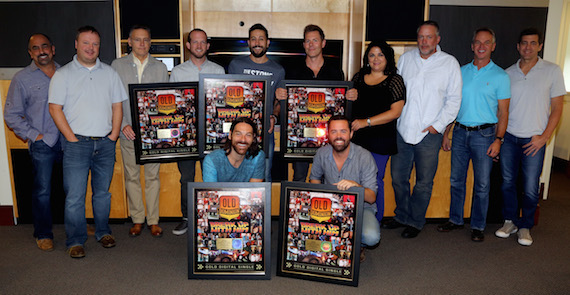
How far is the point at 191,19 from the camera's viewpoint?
4.12 meters

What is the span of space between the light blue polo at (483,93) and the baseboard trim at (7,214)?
392 cm

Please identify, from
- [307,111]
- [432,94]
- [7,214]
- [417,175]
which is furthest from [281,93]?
[7,214]

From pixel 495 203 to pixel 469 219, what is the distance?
0.27 metres

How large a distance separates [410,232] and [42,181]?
2887mm

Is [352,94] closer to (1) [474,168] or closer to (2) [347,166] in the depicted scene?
(2) [347,166]

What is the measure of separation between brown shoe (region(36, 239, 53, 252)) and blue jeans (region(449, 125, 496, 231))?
10.6 ft

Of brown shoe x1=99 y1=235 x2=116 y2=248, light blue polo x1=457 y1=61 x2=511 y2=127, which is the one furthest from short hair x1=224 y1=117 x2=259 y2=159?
light blue polo x1=457 y1=61 x2=511 y2=127

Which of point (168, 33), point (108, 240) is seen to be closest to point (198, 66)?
point (168, 33)

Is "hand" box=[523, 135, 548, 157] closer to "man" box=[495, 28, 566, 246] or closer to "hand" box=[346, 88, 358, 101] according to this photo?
"man" box=[495, 28, 566, 246]

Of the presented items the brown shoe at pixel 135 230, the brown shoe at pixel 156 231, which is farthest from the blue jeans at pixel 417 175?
the brown shoe at pixel 135 230

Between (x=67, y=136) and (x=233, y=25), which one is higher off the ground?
(x=233, y=25)

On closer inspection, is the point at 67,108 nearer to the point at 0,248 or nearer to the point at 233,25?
the point at 0,248

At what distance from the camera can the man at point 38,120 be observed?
296 centimetres

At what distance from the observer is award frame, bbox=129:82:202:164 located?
299 centimetres
